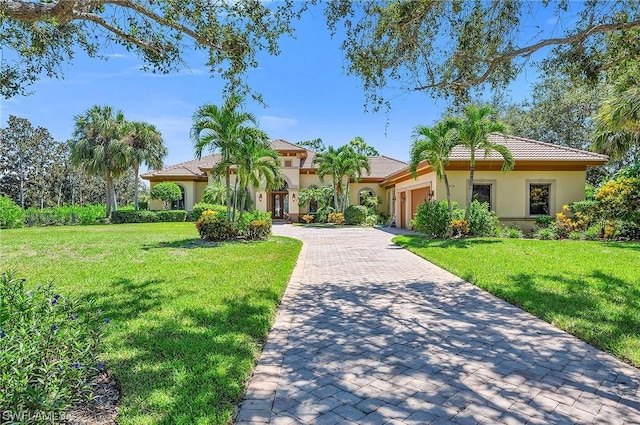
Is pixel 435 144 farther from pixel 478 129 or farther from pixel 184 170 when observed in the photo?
pixel 184 170

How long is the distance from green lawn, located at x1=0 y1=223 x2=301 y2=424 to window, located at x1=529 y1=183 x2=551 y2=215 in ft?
44.1

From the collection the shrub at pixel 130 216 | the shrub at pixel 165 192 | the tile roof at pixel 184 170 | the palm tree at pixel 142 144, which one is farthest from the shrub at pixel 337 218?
the palm tree at pixel 142 144

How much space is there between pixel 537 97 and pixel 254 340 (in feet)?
109

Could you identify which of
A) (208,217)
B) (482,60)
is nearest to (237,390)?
(482,60)

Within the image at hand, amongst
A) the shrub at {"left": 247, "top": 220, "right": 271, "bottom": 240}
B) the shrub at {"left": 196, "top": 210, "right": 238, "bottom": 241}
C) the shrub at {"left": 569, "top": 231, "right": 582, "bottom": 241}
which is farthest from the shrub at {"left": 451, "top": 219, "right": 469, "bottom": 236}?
the shrub at {"left": 196, "top": 210, "right": 238, "bottom": 241}

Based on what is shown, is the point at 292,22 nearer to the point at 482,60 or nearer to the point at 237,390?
the point at 482,60

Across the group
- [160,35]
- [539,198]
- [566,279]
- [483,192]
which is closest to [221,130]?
[160,35]

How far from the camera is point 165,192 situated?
32.3 m

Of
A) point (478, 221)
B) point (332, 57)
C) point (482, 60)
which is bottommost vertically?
point (478, 221)

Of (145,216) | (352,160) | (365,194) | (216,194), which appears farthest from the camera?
(365,194)

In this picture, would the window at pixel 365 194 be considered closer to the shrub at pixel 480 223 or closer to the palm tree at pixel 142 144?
the shrub at pixel 480 223

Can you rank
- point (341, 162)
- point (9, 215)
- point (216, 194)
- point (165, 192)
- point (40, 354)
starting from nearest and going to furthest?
1. point (40, 354)
2. point (9, 215)
3. point (341, 162)
4. point (216, 194)
5. point (165, 192)

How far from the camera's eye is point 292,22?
23.9 ft

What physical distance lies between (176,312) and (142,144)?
1171 inches
